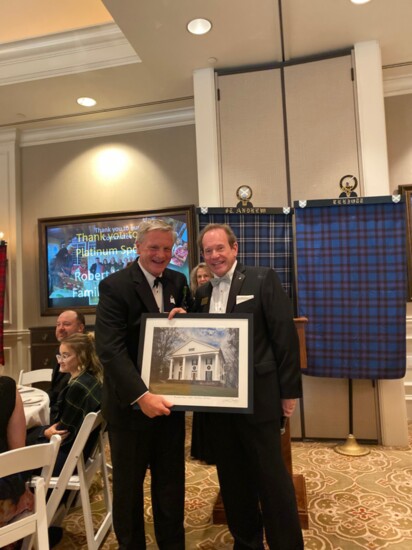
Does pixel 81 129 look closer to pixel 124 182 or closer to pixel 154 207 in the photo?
pixel 124 182

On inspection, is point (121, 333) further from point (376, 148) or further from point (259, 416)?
point (376, 148)

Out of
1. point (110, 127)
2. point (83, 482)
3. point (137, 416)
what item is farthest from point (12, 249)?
point (137, 416)

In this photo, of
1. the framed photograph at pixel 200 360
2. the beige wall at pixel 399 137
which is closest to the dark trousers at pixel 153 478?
the framed photograph at pixel 200 360

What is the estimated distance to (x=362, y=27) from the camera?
120 inches

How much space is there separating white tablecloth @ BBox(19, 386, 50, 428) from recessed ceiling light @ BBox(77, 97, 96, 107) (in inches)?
118

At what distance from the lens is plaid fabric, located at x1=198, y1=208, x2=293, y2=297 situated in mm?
3295

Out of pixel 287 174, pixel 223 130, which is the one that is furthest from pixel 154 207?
pixel 287 174

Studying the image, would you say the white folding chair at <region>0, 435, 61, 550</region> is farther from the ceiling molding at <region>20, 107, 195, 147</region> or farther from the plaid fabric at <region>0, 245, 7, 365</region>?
the ceiling molding at <region>20, 107, 195, 147</region>

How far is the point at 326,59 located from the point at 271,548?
3.52 m

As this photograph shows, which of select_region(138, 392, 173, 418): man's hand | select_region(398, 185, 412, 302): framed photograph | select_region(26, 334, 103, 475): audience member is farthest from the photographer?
select_region(398, 185, 412, 302): framed photograph

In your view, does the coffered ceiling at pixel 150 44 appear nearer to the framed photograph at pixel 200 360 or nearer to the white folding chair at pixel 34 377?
the framed photograph at pixel 200 360

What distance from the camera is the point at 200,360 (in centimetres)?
153

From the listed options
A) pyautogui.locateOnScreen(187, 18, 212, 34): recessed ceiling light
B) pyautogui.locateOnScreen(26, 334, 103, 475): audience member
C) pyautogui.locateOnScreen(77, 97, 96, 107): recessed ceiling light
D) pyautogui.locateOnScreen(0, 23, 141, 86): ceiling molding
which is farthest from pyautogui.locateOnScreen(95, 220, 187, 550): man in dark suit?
pyautogui.locateOnScreen(77, 97, 96, 107): recessed ceiling light

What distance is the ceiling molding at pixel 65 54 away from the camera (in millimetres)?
3426
